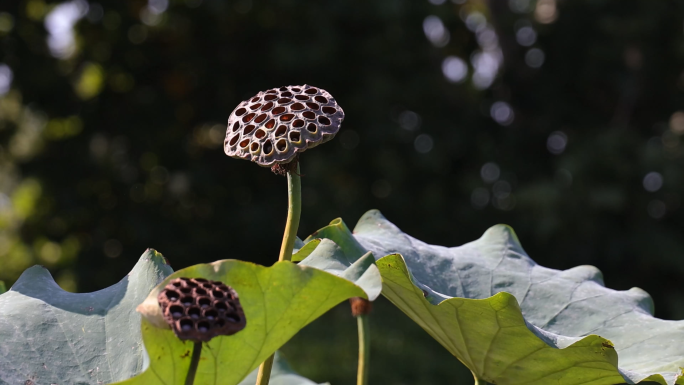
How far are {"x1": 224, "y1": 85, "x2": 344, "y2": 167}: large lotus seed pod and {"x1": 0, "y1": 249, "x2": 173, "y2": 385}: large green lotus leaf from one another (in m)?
0.22

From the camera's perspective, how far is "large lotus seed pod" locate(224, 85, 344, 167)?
2.06 feet

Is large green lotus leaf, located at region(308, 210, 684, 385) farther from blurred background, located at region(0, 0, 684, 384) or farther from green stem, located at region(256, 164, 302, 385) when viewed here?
blurred background, located at region(0, 0, 684, 384)

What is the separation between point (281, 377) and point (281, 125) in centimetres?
55

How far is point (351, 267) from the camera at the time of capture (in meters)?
0.63

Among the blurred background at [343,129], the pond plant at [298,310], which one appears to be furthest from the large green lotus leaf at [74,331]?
the blurred background at [343,129]

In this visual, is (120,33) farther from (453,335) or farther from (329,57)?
(453,335)

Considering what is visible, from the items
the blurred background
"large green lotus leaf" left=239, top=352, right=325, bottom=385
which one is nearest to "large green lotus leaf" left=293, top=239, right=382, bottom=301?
"large green lotus leaf" left=239, top=352, right=325, bottom=385

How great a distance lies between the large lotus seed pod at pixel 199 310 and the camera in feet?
1.65

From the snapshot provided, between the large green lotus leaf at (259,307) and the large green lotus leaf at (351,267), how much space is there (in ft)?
0.05

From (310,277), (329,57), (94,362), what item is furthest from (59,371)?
(329,57)

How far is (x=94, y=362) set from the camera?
30.4 inches

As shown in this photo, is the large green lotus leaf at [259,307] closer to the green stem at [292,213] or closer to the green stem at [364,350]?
the green stem at [292,213]

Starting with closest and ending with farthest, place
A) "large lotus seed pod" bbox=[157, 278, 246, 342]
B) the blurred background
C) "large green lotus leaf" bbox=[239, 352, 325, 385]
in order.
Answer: "large lotus seed pod" bbox=[157, 278, 246, 342] < "large green lotus leaf" bbox=[239, 352, 325, 385] < the blurred background

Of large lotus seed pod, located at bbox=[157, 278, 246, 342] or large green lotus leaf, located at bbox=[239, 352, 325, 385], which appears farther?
large green lotus leaf, located at bbox=[239, 352, 325, 385]
